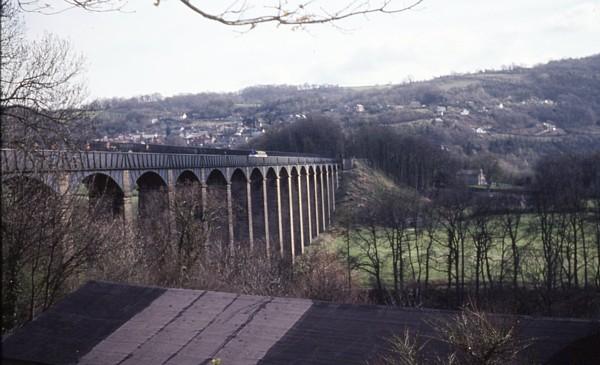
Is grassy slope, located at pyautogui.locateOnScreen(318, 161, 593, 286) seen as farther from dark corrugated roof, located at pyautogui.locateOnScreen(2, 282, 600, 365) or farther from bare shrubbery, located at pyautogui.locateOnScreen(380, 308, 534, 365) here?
bare shrubbery, located at pyautogui.locateOnScreen(380, 308, 534, 365)

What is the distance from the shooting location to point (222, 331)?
17.1 ft

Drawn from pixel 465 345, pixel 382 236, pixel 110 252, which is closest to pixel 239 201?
pixel 382 236

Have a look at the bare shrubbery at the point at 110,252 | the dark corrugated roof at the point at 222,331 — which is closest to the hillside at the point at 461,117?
the bare shrubbery at the point at 110,252

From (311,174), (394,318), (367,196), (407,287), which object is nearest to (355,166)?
(367,196)

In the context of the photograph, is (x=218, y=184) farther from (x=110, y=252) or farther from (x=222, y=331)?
(x=222, y=331)

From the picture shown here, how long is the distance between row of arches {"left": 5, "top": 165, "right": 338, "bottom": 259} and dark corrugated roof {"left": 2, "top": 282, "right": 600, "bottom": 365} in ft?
35.8

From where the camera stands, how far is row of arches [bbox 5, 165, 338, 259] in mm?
19406

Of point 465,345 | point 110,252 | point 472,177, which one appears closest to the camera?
point 465,345

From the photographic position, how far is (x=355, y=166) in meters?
76.0

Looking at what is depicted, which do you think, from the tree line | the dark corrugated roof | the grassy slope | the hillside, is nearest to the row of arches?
the grassy slope

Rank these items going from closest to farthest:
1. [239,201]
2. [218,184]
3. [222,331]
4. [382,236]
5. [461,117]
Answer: [222,331], [218,184], [239,201], [382,236], [461,117]

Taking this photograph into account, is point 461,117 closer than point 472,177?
No

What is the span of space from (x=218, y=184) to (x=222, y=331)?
23.4 m

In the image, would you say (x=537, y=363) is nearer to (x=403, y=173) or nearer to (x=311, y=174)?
(x=311, y=174)
